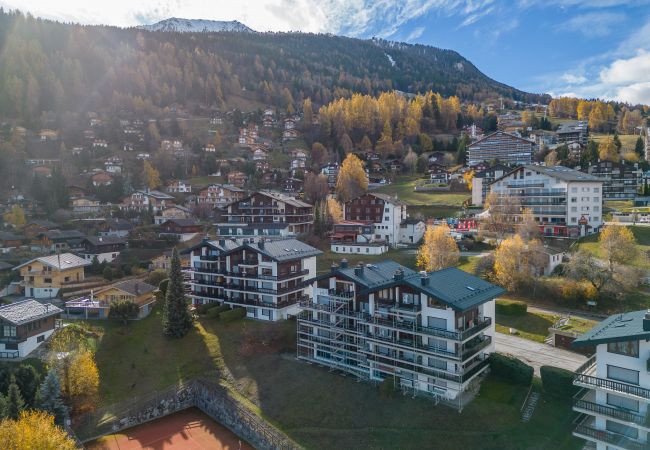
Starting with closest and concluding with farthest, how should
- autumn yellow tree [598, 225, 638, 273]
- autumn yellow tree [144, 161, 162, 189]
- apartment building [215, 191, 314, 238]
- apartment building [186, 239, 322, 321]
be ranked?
1. autumn yellow tree [598, 225, 638, 273]
2. apartment building [186, 239, 322, 321]
3. apartment building [215, 191, 314, 238]
4. autumn yellow tree [144, 161, 162, 189]

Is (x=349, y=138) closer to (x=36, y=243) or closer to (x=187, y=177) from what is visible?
(x=187, y=177)

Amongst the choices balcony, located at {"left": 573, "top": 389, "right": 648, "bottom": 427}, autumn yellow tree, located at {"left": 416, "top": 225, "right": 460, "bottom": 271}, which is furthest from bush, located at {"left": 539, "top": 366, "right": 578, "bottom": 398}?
autumn yellow tree, located at {"left": 416, "top": 225, "right": 460, "bottom": 271}

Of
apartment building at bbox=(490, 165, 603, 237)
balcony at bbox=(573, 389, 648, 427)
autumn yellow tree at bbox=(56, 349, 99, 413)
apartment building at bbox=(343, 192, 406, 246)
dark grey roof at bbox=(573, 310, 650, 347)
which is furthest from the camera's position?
apartment building at bbox=(343, 192, 406, 246)

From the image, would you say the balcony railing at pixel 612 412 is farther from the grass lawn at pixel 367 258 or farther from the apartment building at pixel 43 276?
the apartment building at pixel 43 276

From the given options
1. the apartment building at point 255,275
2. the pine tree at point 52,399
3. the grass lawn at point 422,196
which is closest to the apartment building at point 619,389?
the apartment building at point 255,275

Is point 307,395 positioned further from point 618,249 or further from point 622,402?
point 618,249

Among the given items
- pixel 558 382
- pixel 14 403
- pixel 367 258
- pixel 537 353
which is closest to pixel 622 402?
pixel 558 382

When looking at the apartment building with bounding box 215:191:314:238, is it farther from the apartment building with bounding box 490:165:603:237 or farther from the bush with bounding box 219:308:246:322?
the apartment building with bounding box 490:165:603:237
